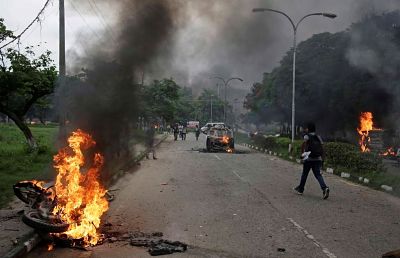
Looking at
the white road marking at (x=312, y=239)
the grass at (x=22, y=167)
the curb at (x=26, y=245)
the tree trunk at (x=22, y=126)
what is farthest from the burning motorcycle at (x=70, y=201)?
the tree trunk at (x=22, y=126)

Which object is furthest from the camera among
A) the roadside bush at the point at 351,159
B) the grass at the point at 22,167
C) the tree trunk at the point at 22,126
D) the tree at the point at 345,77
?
the tree at the point at 345,77

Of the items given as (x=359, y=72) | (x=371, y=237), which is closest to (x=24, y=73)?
(x=371, y=237)

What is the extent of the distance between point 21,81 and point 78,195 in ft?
35.8

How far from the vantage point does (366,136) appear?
24844 mm

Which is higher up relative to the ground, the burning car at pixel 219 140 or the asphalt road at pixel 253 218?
the burning car at pixel 219 140

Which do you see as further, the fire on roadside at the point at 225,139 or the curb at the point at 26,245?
the fire on roadside at the point at 225,139

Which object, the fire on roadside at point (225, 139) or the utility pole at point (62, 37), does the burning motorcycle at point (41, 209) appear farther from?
the fire on roadside at point (225, 139)

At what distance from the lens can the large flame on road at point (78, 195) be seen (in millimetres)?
6191

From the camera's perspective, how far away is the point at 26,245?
574cm

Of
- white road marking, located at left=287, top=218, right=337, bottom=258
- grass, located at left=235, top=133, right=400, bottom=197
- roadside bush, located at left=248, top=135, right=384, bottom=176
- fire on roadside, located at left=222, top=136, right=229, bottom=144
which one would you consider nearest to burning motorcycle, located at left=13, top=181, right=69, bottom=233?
white road marking, located at left=287, top=218, right=337, bottom=258

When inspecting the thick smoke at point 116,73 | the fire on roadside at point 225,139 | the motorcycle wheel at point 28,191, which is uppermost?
the thick smoke at point 116,73

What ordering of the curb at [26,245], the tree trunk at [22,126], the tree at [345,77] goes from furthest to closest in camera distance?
the tree at [345,77] < the tree trunk at [22,126] < the curb at [26,245]

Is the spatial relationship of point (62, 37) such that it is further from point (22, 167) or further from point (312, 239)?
point (312, 239)

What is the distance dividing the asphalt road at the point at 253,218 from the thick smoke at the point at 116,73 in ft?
5.26
